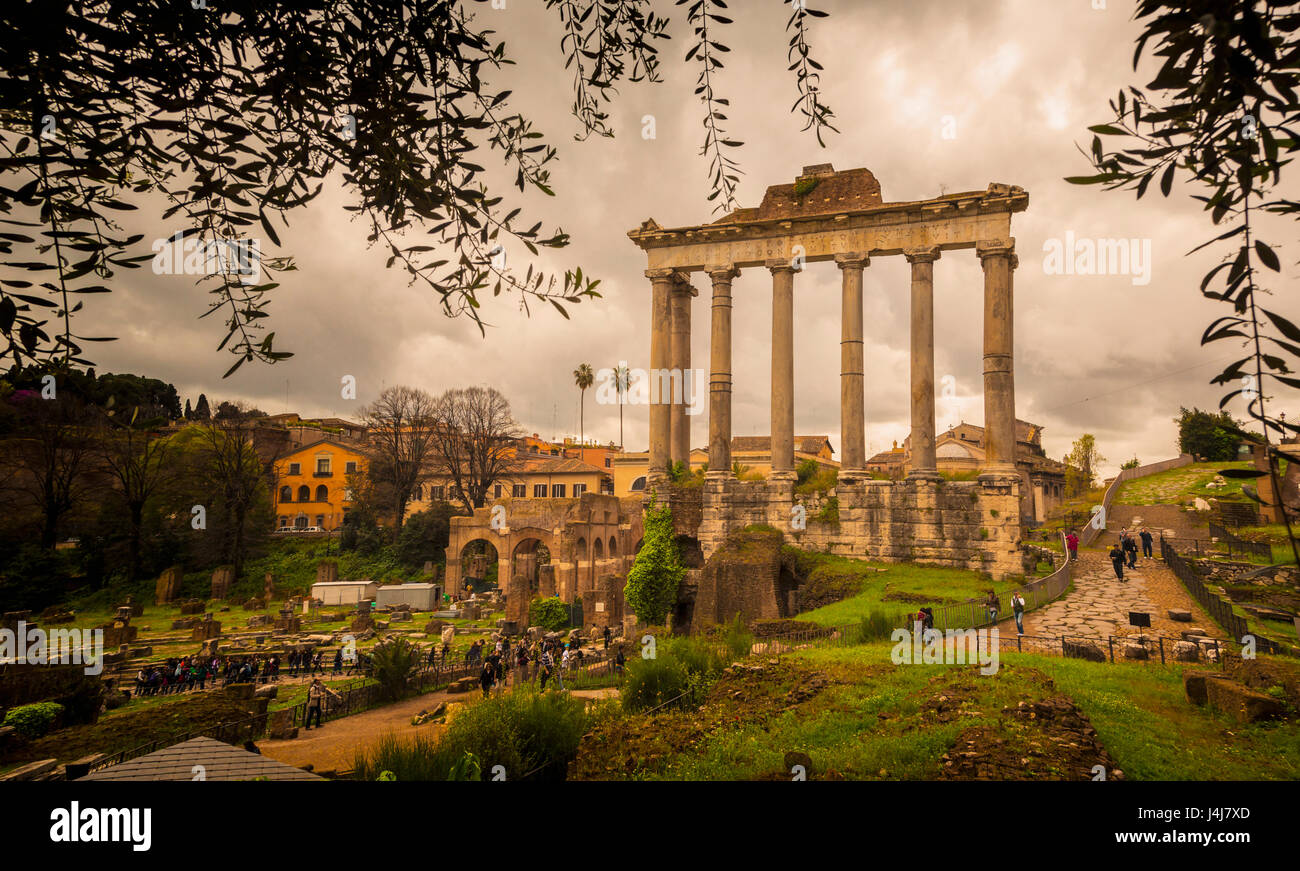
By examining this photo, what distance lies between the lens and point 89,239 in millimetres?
2943

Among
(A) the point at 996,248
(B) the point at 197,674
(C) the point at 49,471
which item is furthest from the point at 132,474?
(A) the point at 996,248

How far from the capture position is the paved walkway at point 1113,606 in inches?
568

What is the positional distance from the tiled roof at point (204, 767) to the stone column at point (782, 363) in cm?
1944

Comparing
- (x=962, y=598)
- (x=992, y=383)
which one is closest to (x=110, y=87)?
(x=962, y=598)

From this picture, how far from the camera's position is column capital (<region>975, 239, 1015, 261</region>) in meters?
19.8

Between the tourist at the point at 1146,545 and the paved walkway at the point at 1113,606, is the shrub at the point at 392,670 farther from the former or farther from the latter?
the tourist at the point at 1146,545

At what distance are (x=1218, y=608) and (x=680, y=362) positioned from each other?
16.2 meters

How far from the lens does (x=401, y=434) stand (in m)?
50.1

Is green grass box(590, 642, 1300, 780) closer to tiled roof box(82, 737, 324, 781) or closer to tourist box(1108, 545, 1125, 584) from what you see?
tiled roof box(82, 737, 324, 781)

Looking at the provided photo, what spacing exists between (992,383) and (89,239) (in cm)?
2143

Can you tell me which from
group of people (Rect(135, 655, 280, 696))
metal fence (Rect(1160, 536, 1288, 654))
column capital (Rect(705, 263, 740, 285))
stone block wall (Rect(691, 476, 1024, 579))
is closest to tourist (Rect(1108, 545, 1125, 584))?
metal fence (Rect(1160, 536, 1288, 654))

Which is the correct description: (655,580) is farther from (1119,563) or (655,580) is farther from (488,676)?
(1119,563)

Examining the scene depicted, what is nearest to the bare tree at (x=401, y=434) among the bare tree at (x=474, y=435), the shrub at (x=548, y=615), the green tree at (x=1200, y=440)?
the bare tree at (x=474, y=435)

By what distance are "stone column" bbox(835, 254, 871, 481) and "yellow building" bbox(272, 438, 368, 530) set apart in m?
45.5
